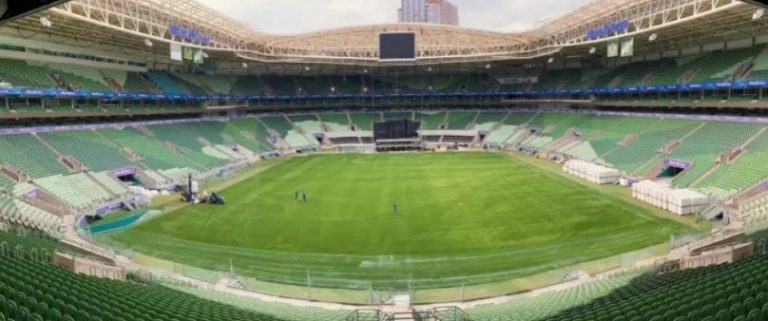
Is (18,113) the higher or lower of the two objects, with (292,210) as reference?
higher

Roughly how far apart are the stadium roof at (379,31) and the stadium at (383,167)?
34 cm

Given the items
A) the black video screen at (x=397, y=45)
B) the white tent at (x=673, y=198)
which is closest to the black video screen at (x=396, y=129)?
the black video screen at (x=397, y=45)

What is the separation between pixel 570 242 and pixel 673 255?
452 cm

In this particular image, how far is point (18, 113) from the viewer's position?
40.6 meters

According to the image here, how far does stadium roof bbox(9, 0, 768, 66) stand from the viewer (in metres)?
39.0

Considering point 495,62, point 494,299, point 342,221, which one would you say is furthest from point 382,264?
point 495,62

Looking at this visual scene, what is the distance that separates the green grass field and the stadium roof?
14735 millimetres

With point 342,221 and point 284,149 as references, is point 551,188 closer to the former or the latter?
point 342,221

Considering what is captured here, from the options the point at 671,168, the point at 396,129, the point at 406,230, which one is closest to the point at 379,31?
the point at 396,129

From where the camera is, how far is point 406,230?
93.6 ft

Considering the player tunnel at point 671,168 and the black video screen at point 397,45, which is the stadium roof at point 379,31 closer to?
the black video screen at point 397,45

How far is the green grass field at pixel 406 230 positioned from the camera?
22.7 metres

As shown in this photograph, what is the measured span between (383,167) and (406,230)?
25.8 meters

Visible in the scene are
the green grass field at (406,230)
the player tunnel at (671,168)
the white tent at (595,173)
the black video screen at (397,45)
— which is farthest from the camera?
the black video screen at (397,45)
